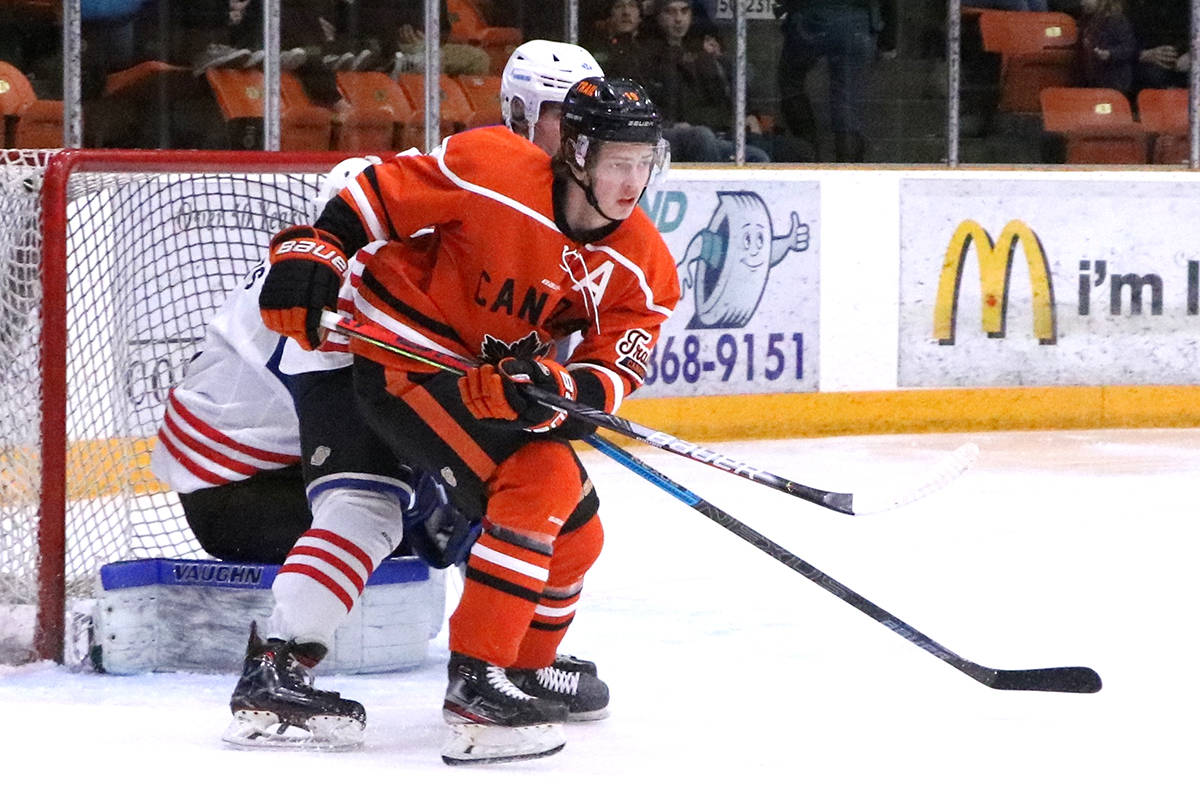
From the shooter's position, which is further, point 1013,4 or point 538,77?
point 1013,4

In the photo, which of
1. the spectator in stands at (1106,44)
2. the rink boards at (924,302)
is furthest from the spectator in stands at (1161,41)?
the rink boards at (924,302)

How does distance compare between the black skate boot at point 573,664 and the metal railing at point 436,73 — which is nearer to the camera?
the black skate boot at point 573,664

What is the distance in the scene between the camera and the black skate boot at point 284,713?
2.31 metres

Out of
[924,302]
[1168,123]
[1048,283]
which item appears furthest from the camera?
[1168,123]

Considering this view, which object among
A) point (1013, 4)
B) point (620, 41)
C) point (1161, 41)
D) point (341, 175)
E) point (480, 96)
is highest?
point (1013, 4)

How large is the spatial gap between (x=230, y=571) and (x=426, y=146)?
2.85 m

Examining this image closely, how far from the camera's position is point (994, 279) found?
6031mm

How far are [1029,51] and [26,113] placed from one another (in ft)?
11.4

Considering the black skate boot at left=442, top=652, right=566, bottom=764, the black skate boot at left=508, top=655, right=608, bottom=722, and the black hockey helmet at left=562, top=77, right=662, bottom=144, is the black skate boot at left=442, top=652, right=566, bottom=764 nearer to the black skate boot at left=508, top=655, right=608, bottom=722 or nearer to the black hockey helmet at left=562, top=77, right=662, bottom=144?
the black skate boot at left=508, top=655, right=608, bottom=722

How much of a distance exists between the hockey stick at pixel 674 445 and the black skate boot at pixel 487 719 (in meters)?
0.33

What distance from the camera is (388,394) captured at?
2414mm

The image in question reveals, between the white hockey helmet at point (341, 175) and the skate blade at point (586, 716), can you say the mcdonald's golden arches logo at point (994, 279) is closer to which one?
the white hockey helmet at point (341, 175)

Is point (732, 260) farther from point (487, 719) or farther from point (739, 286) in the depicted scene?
point (487, 719)

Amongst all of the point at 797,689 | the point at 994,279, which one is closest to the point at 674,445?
the point at 797,689
